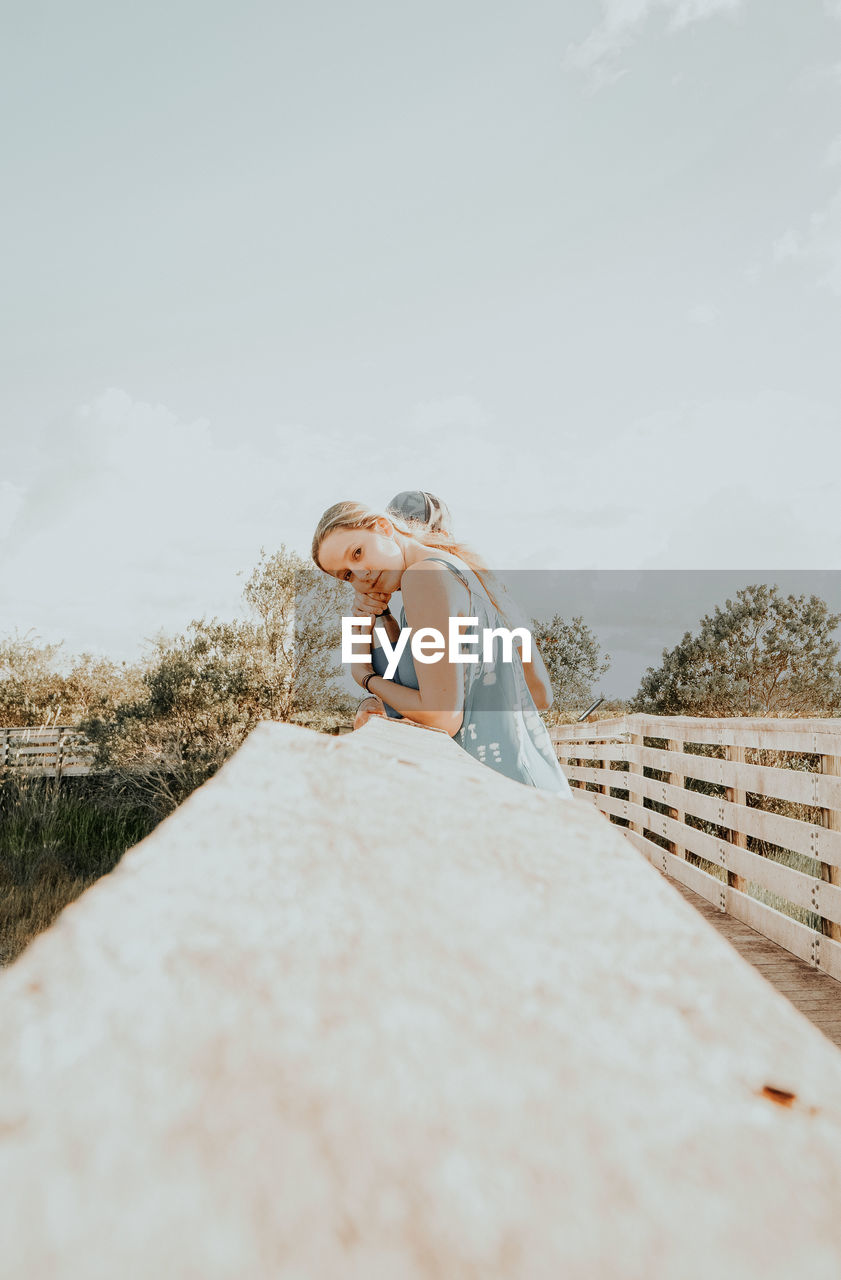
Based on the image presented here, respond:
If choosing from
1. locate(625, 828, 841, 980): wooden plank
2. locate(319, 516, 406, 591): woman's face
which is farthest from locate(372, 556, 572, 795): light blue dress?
locate(625, 828, 841, 980): wooden plank

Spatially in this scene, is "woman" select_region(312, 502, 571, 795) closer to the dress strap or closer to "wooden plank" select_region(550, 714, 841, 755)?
the dress strap

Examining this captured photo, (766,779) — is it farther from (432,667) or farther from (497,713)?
(432,667)

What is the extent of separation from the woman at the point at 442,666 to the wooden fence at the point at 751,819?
2.76 m

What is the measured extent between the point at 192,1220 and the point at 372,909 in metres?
0.11

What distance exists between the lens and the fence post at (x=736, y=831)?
494 centimetres

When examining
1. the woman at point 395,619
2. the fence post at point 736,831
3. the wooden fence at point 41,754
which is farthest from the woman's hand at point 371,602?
the wooden fence at point 41,754

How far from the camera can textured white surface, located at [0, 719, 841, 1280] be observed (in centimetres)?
17

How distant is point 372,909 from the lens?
0.27m

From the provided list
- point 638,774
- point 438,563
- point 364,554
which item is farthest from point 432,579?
point 638,774

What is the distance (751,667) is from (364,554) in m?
20.6

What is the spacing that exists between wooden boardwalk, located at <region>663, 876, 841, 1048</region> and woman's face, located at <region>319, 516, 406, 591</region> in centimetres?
183

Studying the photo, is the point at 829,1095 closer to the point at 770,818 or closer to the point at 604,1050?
the point at 604,1050

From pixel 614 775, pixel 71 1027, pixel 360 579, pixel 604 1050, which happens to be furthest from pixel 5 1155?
pixel 614 775

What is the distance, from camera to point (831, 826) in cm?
389
